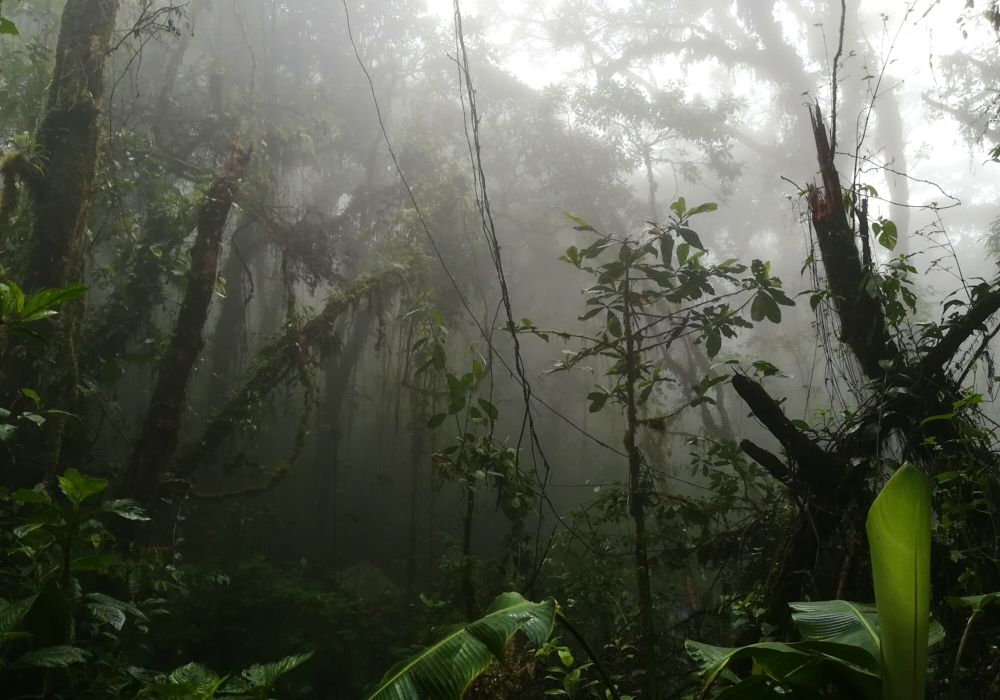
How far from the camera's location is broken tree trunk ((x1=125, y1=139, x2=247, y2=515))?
3.42 metres

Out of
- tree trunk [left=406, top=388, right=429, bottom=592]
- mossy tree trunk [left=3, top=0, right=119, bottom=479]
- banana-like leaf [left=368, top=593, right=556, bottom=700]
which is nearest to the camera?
banana-like leaf [left=368, top=593, right=556, bottom=700]

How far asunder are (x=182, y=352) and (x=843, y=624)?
3.69 metres

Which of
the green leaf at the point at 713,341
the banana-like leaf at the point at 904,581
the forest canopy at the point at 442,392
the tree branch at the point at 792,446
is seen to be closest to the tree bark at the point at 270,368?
the forest canopy at the point at 442,392

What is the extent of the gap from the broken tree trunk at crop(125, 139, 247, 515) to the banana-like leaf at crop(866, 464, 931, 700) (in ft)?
11.6

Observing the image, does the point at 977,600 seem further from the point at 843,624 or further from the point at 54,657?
the point at 54,657

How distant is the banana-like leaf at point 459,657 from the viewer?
992 millimetres

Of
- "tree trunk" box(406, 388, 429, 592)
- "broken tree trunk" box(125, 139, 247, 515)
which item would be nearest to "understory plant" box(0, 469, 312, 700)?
"broken tree trunk" box(125, 139, 247, 515)

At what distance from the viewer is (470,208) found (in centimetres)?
759

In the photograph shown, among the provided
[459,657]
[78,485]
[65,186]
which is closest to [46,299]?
[78,485]

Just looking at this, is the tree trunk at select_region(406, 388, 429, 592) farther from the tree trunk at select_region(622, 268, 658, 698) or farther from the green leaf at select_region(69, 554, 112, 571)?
the green leaf at select_region(69, 554, 112, 571)

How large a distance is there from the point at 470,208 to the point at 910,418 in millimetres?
6212

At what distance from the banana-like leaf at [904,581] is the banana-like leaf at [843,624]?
14 centimetres

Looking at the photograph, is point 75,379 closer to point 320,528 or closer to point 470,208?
point 320,528

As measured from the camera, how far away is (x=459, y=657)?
1.06 m
